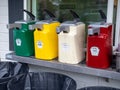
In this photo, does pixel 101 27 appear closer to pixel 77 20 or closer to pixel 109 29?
pixel 109 29

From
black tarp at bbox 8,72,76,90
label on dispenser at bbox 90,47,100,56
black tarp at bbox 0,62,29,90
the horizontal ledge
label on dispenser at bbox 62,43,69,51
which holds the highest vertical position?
label on dispenser at bbox 62,43,69,51

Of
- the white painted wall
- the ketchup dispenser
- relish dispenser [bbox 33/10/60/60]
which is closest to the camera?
the ketchup dispenser

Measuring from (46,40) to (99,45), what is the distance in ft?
1.55

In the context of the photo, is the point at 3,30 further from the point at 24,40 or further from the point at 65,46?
the point at 65,46

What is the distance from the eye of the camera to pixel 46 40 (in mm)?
2025

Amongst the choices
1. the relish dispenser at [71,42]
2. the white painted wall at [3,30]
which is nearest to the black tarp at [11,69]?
the relish dispenser at [71,42]

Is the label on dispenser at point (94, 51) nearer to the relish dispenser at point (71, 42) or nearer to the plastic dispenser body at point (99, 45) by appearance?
the plastic dispenser body at point (99, 45)

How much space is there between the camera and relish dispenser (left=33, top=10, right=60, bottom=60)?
2018 mm

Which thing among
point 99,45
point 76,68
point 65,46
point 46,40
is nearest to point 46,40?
point 46,40

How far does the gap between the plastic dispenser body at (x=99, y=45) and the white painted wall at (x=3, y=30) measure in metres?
1.29

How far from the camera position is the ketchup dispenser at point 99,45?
70.7 inches

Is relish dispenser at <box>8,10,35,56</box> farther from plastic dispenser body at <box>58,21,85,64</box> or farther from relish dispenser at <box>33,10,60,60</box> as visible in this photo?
plastic dispenser body at <box>58,21,85,64</box>

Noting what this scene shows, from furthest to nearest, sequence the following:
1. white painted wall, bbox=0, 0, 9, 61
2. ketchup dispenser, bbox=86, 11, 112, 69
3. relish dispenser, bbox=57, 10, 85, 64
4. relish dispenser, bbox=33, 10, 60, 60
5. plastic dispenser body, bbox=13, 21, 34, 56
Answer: white painted wall, bbox=0, 0, 9, 61 → plastic dispenser body, bbox=13, 21, 34, 56 → relish dispenser, bbox=33, 10, 60, 60 → relish dispenser, bbox=57, 10, 85, 64 → ketchup dispenser, bbox=86, 11, 112, 69

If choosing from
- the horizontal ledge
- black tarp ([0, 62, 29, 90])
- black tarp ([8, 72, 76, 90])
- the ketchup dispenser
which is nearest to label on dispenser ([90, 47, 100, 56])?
the ketchup dispenser
